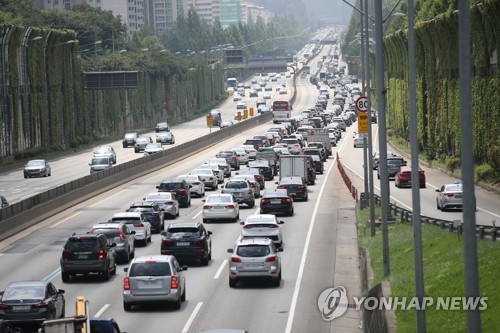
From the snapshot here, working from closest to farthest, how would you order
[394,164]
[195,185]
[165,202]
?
[165,202], [195,185], [394,164]

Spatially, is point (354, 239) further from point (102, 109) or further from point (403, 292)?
point (102, 109)

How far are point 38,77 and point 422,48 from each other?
40599 mm

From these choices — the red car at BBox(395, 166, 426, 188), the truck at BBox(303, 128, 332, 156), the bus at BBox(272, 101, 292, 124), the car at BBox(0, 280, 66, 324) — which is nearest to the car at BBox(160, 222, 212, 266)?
the car at BBox(0, 280, 66, 324)

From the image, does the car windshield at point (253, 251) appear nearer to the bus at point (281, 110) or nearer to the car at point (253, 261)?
the car at point (253, 261)

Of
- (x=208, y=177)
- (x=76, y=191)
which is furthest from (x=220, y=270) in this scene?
(x=208, y=177)

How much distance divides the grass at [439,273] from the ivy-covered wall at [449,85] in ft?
96.2

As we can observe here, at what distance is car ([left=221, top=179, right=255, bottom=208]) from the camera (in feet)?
205

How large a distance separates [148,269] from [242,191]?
31.2 m

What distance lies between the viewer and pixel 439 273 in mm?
28188

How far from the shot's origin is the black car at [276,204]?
5728 cm

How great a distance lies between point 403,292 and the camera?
92.0 ft

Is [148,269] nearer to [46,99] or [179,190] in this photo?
[179,190]

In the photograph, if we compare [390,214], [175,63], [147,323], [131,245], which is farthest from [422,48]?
[175,63]

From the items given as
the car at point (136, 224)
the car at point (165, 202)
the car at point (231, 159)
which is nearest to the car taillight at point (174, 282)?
the car at point (136, 224)
